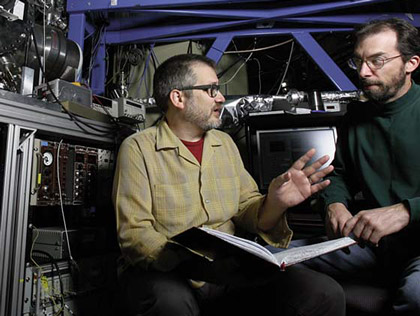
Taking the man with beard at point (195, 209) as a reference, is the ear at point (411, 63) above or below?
above

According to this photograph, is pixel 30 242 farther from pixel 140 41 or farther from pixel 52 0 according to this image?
pixel 140 41

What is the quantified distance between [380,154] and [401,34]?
1.62 ft

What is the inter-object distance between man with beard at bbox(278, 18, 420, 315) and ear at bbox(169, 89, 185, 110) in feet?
2.39

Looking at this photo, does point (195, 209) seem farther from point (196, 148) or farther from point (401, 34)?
point (401, 34)

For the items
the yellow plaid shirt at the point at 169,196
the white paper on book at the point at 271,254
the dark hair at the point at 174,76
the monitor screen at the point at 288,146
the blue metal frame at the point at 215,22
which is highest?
the blue metal frame at the point at 215,22

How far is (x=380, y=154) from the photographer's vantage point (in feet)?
3.92

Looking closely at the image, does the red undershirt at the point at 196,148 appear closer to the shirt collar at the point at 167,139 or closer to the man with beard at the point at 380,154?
the shirt collar at the point at 167,139

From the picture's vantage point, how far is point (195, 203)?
1.16 metres

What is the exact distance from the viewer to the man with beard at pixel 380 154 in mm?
1066

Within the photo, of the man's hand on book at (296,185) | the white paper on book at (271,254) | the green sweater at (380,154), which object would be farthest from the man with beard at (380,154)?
the white paper on book at (271,254)

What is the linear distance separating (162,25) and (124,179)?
1825 millimetres

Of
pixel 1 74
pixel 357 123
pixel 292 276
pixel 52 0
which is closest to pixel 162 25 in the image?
pixel 52 0

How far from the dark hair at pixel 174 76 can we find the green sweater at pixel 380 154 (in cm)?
72

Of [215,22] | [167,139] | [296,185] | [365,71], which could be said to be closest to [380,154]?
[365,71]
